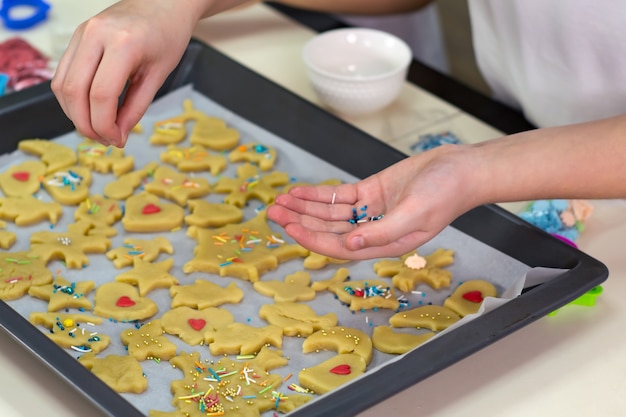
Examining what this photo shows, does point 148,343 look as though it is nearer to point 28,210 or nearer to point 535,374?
point 28,210

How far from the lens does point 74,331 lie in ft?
3.46

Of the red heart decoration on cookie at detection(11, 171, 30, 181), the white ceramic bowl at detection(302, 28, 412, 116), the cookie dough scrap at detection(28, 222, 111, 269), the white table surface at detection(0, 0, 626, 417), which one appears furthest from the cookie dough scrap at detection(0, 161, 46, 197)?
the white ceramic bowl at detection(302, 28, 412, 116)

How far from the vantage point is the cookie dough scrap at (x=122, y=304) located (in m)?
1.10

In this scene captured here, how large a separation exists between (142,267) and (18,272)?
153 millimetres

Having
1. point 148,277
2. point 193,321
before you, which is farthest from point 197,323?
point 148,277

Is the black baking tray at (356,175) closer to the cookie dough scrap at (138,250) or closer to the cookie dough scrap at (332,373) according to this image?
the cookie dough scrap at (332,373)

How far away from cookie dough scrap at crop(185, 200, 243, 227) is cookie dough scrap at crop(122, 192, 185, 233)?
0.06 feet

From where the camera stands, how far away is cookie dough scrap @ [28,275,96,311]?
1.10 metres

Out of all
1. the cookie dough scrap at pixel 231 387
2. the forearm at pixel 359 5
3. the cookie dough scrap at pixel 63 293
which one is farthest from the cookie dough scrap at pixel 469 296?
the forearm at pixel 359 5

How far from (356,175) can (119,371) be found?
50 centimetres

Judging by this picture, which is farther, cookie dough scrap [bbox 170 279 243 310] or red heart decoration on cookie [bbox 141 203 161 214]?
red heart decoration on cookie [bbox 141 203 161 214]

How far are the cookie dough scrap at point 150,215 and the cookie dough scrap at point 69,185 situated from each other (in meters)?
0.07

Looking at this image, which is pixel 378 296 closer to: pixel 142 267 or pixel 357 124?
pixel 142 267

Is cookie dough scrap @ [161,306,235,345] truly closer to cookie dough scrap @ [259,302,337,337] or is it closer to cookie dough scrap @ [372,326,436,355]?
cookie dough scrap @ [259,302,337,337]
